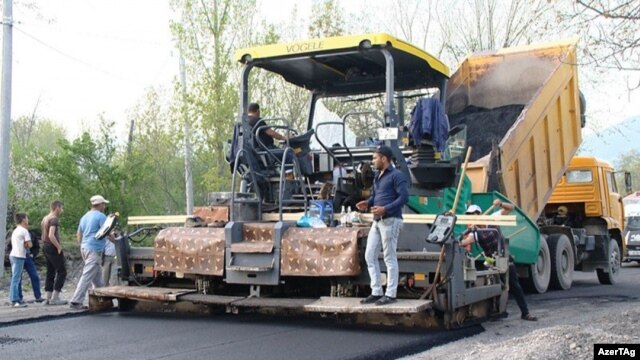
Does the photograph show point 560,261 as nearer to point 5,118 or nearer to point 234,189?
point 234,189

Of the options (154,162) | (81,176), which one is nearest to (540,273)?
(81,176)

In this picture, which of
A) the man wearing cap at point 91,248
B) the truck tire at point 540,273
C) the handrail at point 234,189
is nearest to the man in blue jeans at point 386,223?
the handrail at point 234,189

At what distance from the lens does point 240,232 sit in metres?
7.97

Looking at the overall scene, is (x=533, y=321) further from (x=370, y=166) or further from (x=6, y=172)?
(x=6, y=172)

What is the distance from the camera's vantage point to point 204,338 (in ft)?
22.9

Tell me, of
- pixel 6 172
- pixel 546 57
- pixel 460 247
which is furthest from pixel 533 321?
pixel 6 172

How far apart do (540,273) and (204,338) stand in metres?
6.36

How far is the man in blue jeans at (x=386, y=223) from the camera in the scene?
281 inches

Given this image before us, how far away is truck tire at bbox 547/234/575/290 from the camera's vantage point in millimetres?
12055

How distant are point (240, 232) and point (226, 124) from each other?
10331mm

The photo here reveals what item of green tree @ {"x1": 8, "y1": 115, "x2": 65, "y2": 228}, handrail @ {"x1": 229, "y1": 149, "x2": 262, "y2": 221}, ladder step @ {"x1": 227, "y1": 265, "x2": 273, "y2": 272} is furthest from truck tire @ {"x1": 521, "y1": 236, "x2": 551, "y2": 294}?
green tree @ {"x1": 8, "y1": 115, "x2": 65, "y2": 228}

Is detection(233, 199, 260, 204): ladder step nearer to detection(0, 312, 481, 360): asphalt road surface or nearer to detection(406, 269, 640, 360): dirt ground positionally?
detection(0, 312, 481, 360): asphalt road surface

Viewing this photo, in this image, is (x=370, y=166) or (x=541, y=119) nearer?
(x=370, y=166)

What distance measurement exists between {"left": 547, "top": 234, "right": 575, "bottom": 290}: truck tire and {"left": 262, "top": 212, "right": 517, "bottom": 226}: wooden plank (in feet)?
15.6
